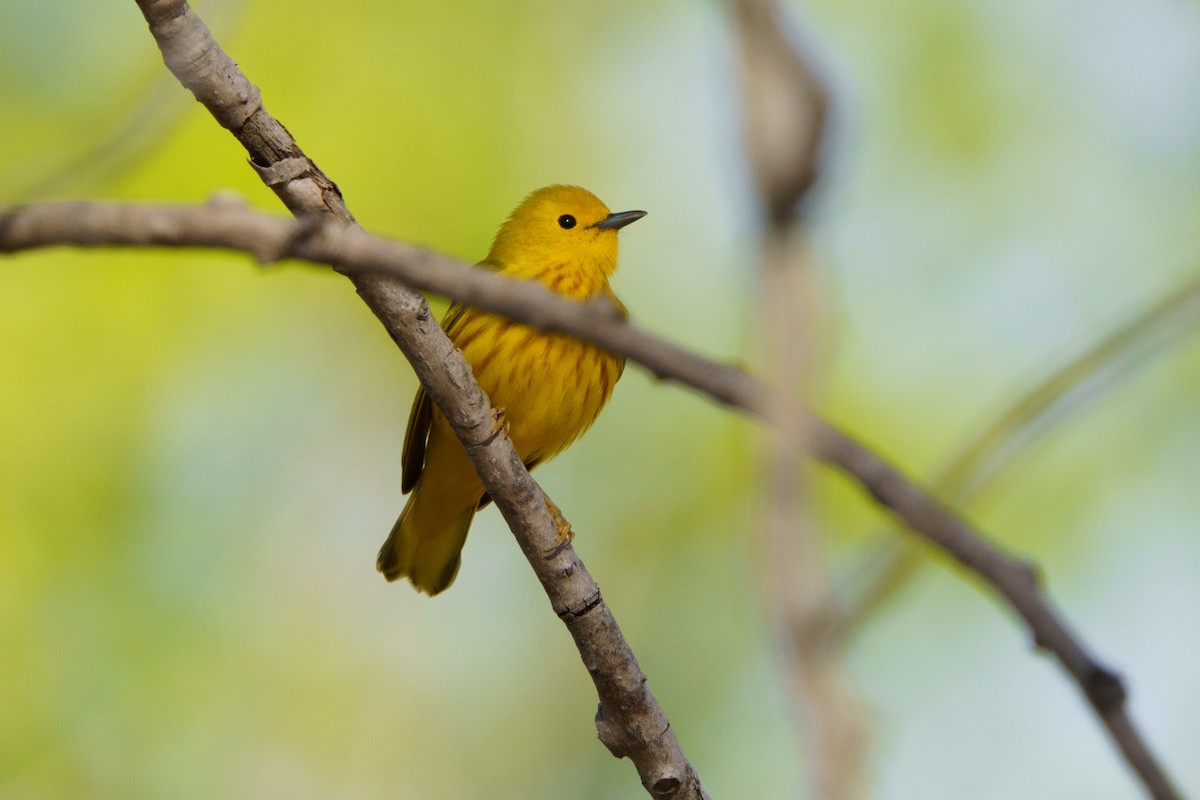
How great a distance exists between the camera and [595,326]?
1.08 meters

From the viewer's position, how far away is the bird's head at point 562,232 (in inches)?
229

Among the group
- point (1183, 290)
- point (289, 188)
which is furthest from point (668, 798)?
point (1183, 290)

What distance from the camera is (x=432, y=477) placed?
5.50 m

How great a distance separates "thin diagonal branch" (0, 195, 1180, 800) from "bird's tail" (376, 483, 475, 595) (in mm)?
4267

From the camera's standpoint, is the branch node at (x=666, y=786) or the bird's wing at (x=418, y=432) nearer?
the branch node at (x=666, y=786)

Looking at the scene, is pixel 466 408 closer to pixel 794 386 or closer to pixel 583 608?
pixel 583 608

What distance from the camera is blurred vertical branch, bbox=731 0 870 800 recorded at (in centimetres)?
84

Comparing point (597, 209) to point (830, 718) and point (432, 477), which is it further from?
point (830, 718)

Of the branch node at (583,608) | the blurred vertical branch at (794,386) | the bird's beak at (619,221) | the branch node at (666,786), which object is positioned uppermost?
the bird's beak at (619,221)

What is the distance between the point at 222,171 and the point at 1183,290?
23.1 feet

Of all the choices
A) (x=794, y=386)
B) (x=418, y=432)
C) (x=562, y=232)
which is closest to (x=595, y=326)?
(x=794, y=386)

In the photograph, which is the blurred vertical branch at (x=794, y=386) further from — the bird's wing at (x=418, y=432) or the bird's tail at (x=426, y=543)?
the bird's tail at (x=426, y=543)

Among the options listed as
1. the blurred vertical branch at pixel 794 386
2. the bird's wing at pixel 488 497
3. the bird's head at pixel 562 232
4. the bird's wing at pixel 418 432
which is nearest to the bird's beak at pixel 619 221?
the bird's head at pixel 562 232

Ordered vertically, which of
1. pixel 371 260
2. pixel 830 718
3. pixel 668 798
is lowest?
pixel 830 718
